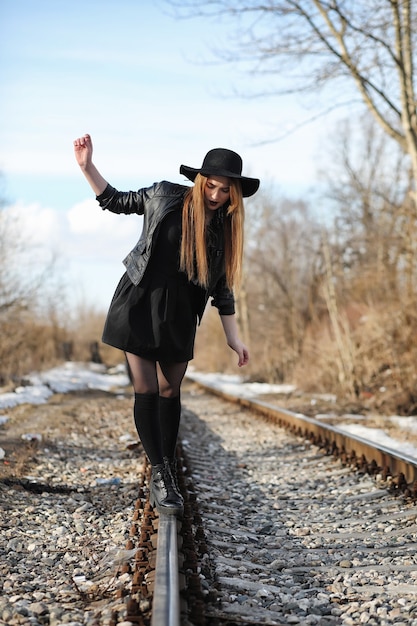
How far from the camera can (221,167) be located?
3736mm

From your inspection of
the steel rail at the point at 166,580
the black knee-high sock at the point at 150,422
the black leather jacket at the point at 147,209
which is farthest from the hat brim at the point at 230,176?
the steel rail at the point at 166,580

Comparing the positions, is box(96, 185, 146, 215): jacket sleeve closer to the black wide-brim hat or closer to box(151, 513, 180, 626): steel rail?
the black wide-brim hat

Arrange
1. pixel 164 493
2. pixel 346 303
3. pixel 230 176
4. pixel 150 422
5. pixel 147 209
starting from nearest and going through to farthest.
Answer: pixel 230 176
pixel 164 493
pixel 147 209
pixel 150 422
pixel 346 303

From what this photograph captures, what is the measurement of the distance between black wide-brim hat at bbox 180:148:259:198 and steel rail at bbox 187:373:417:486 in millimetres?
2277

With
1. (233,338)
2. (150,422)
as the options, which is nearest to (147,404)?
(150,422)

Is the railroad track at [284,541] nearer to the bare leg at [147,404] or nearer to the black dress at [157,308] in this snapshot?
the bare leg at [147,404]

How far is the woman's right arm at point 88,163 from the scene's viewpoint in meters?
3.77

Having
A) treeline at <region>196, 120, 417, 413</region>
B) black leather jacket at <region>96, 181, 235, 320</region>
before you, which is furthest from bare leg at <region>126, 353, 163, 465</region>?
treeline at <region>196, 120, 417, 413</region>

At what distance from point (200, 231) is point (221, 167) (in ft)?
1.09

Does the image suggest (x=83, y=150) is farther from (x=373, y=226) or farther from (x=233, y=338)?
(x=373, y=226)

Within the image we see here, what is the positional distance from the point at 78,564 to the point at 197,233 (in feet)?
5.39

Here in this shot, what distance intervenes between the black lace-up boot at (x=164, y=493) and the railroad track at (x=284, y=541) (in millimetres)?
70

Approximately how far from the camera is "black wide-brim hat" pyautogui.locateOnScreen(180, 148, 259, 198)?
372cm

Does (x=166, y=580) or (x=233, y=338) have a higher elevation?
(x=233, y=338)
